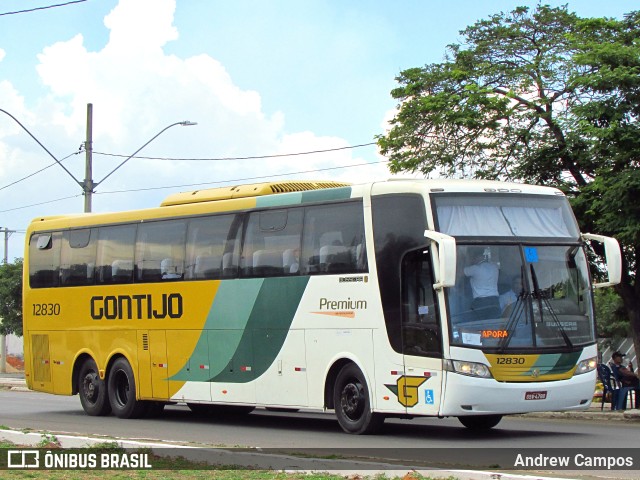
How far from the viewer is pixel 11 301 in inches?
2051

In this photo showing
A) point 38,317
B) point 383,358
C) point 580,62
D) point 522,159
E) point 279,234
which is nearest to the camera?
point 383,358

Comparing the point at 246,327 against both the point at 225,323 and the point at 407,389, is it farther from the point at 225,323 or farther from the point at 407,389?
the point at 407,389

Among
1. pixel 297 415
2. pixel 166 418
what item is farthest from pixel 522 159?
pixel 166 418

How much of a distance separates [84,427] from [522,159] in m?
13.4

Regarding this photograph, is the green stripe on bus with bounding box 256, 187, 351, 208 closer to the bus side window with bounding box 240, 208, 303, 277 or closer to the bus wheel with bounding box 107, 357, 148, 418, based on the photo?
the bus side window with bounding box 240, 208, 303, 277

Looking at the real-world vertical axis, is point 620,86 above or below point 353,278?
above

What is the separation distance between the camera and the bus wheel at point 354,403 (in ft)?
51.0

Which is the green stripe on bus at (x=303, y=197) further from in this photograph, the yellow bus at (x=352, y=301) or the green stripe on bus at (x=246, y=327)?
the green stripe on bus at (x=246, y=327)

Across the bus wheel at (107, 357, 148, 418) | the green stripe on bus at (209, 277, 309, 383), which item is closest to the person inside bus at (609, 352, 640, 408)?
the green stripe on bus at (209, 277, 309, 383)

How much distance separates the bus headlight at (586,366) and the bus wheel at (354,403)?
278 centimetres

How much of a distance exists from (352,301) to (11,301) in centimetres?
3925

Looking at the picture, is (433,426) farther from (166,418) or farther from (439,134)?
(439,134)

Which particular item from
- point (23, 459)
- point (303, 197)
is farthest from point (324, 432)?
point (23, 459)

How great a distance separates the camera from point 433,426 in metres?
18.1
